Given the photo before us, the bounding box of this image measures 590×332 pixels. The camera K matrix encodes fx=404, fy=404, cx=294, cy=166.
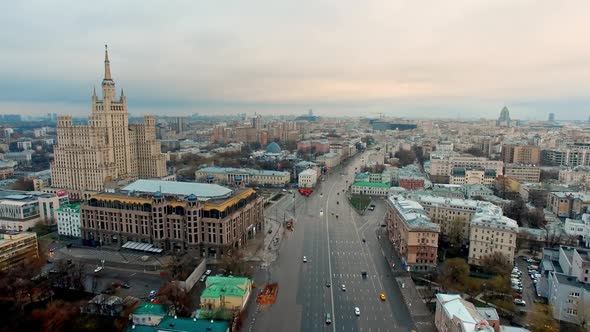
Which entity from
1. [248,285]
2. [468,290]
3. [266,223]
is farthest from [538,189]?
[248,285]

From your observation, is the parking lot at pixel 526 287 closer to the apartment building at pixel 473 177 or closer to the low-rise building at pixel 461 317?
the low-rise building at pixel 461 317

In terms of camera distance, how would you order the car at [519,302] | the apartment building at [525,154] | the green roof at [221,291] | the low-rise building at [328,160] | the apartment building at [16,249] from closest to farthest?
the green roof at [221,291]
the car at [519,302]
the apartment building at [16,249]
the apartment building at [525,154]
the low-rise building at [328,160]

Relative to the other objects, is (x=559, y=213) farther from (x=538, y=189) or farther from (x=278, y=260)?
(x=278, y=260)

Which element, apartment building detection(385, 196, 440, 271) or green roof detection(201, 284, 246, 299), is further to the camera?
apartment building detection(385, 196, 440, 271)

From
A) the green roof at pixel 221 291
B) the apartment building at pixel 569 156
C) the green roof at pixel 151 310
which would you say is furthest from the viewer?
the apartment building at pixel 569 156

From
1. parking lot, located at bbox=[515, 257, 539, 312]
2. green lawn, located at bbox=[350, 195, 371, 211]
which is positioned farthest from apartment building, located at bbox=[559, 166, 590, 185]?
parking lot, located at bbox=[515, 257, 539, 312]

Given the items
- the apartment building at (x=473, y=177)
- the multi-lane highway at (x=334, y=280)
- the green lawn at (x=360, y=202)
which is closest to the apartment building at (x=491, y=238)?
the multi-lane highway at (x=334, y=280)

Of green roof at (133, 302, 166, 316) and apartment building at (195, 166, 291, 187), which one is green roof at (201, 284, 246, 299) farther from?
apartment building at (195, 166, 291, 187)
